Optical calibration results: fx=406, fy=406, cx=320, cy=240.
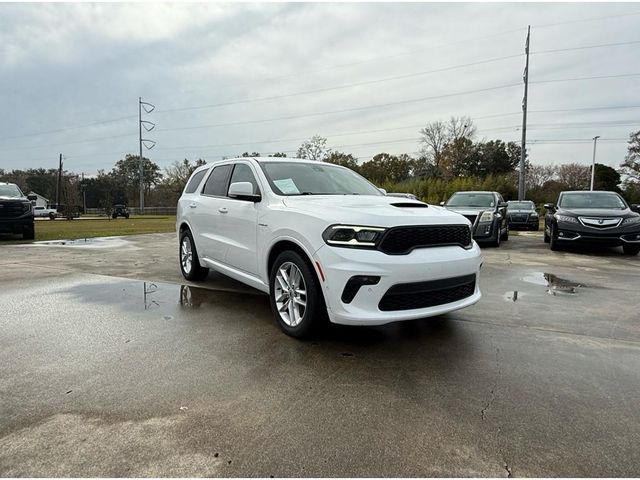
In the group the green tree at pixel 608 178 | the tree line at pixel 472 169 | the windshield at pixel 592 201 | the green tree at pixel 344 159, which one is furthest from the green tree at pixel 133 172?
the windshield at pixel 592 201

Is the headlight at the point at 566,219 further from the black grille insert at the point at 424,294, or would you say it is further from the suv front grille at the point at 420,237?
the black grille insert at the point at 424,294

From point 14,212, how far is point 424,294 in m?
13.7

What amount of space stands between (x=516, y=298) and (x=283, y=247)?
340cm

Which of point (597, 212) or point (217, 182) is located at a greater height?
point (217, 182)

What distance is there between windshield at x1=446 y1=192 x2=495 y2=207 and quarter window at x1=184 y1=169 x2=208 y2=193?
7781 mm

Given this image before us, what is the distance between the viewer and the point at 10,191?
516 inches

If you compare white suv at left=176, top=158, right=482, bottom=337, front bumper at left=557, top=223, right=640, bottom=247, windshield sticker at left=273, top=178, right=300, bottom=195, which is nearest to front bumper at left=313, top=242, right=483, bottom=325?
white suv at left=176, top=158, right=482, bottom=337

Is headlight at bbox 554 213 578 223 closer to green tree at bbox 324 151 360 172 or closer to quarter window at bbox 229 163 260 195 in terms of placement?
quarter window at bbox 229 163 260 195

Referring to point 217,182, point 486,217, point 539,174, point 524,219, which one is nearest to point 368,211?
point 217,182

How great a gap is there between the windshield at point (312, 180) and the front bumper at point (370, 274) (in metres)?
1.27

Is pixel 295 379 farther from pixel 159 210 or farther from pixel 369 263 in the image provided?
pixel 159 210

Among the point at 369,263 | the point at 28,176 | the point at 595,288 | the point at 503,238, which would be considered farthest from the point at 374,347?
the point at 28,176

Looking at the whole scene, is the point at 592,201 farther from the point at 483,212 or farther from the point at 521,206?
the point at 521,206

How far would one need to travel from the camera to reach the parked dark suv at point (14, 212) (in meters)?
12.2
